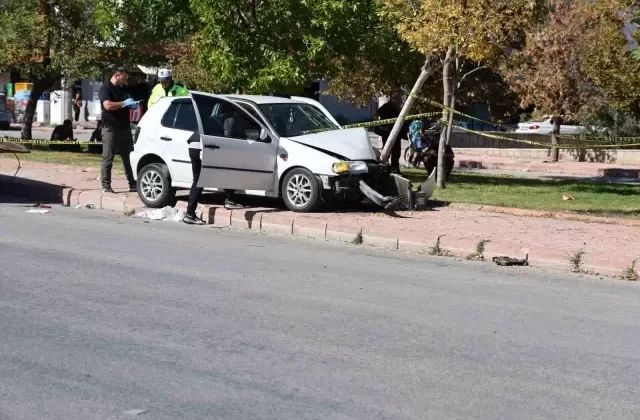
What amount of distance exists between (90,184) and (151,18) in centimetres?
471

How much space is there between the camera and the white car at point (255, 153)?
13.5 meters

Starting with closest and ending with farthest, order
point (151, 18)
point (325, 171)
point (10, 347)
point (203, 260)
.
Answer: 1. point (10, 347)
2. point (203, 260)
3. point (325, 171)
4. point (151, 18)

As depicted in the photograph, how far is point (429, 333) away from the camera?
7656 mm

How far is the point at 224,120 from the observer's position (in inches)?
541

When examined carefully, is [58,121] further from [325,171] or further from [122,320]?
[122,320]

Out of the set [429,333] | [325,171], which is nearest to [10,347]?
[429,333]

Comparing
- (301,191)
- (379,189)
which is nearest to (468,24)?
(379,189)

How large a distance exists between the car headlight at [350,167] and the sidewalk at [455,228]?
1.97ft

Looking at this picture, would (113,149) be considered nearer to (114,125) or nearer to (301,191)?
(114,125)

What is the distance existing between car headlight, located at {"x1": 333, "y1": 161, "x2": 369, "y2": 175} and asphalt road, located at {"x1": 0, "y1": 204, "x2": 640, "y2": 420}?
2.19 m

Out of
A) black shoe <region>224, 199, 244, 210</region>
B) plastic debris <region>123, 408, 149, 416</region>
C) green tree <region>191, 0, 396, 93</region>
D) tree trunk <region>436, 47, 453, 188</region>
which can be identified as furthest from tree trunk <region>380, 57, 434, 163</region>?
plastic debris <region>123, 408, 149, 416</region>

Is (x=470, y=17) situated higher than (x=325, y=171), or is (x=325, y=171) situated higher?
(x=470, y=17)

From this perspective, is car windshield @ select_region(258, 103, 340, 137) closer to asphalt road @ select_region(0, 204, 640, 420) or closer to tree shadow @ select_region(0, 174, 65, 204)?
asphalt road @ select_region(0, 204, 640, 420)

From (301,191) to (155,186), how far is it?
7.11ft
